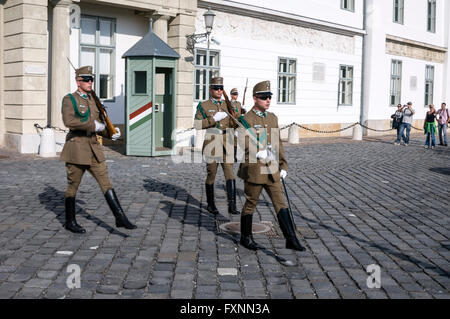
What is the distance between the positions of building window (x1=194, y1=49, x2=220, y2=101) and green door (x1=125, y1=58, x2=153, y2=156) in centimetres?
449

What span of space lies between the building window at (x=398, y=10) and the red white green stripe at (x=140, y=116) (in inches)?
753

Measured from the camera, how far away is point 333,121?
25812 mm

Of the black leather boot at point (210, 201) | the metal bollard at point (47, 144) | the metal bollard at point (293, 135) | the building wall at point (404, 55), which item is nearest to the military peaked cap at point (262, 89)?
the black leather boot at point (210, 201)

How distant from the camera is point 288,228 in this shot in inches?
223

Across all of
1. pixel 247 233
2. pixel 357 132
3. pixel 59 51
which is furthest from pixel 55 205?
pixel 357 132

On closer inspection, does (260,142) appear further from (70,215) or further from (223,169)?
(70,215)

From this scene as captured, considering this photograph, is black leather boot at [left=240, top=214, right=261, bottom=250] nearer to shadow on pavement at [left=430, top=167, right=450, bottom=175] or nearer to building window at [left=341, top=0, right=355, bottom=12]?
shadow on pavement at [left=430, top=167, right=450, bottom=175]

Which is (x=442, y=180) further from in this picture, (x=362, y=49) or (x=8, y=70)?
(x=362, y=49)

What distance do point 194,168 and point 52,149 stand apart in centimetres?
383

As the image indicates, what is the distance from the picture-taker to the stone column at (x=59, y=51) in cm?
1490

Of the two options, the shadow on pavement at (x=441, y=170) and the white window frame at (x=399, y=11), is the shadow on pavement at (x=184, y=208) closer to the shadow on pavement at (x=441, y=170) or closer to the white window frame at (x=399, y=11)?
the shadow on pavement at (x=441, y=170)

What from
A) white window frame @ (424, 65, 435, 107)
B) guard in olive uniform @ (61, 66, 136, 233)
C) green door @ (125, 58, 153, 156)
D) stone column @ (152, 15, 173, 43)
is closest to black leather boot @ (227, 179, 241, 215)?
guard in olive uniform @ (61, 66, 136, 233)

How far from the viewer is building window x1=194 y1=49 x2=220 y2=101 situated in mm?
19203

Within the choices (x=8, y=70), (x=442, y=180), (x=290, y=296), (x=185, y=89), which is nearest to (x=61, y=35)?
(x=8, y=70)
